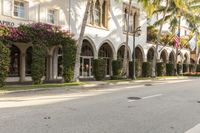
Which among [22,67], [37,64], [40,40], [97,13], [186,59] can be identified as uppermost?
[97,13]

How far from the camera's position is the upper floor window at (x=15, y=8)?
2370 centimetres

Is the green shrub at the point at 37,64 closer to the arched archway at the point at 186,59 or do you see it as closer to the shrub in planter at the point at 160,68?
the shrub in planter at the point at 160,68

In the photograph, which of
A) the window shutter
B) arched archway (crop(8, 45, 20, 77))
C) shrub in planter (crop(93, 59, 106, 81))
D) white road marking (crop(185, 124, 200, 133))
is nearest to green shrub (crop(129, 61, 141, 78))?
shrub in planter (crop(93, 59, 106, 81))

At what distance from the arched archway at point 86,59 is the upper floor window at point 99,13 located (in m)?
2.58

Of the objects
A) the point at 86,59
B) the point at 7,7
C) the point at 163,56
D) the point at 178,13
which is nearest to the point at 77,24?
the point at 86,59

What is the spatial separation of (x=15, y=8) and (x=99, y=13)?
11701mm

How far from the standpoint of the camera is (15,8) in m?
24.8

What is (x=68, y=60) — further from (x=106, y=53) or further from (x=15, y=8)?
(x=106, y=53)

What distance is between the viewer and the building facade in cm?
2547

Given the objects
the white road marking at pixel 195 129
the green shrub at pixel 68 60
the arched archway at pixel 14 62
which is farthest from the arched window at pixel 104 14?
the white road marking at pixel 195 129

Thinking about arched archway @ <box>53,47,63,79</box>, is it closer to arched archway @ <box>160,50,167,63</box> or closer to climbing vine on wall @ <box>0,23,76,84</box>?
climbing vine on wall @ <box>0,23,76,84</box>

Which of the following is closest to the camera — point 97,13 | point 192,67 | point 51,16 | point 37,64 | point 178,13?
point 37,64

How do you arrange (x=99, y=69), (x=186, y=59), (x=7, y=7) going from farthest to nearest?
(x=186, y=59) → (x=99, y=69) → (x=7, y=7)

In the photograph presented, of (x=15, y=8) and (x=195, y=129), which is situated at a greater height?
(x=15, y=8)
